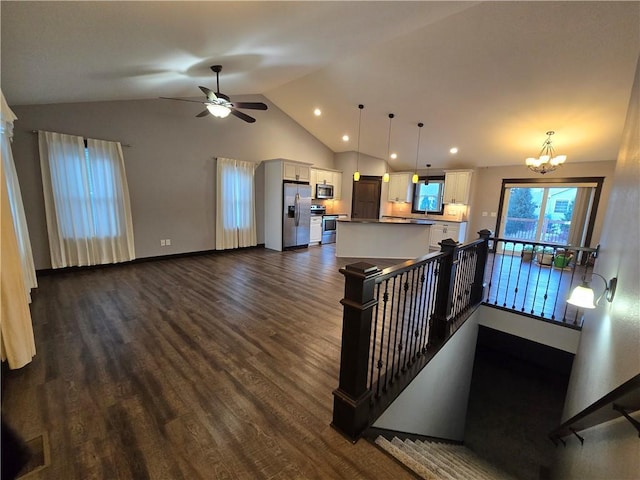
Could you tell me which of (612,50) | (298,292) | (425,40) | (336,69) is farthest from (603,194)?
(298,292)

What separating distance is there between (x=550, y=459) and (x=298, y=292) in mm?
4041

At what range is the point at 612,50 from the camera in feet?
11.5

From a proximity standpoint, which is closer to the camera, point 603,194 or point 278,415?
point 278,415

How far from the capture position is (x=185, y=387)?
210 cm

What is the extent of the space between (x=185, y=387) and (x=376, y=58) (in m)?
5.34

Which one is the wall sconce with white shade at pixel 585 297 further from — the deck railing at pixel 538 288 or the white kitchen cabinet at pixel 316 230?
the white kitchen cabinet at pixel 316 230

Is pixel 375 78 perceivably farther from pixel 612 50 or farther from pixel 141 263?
pixel 141 263

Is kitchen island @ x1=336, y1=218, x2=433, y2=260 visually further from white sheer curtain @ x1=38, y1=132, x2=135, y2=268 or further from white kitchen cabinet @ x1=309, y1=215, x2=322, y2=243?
white sheer curtain @ x1=38, y1=132, x2=135, y2=268

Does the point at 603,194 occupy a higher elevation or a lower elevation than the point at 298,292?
higher

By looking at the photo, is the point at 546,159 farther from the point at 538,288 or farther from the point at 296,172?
the point at 296,172

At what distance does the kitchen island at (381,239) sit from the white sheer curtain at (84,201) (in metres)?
4.50

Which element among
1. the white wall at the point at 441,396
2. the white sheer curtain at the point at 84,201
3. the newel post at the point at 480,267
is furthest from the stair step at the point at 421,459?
the white sheer curtain at the point at 84,201

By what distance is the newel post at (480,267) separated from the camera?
3.56 m

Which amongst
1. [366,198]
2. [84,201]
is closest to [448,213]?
[366,198]
